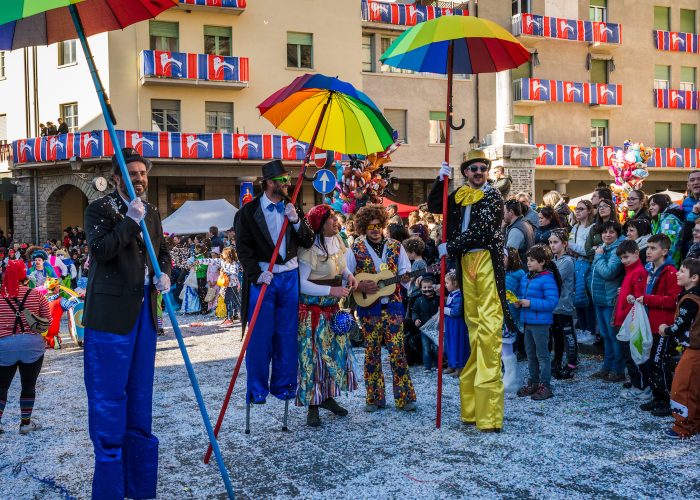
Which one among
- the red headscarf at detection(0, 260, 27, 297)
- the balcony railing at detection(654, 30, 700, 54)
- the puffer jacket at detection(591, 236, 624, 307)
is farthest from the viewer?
the balcony railing at detection(654, 30, 700, 54)

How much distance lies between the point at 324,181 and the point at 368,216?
21.7 ft

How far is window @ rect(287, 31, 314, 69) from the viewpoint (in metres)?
32.4

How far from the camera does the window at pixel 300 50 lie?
32.4 m

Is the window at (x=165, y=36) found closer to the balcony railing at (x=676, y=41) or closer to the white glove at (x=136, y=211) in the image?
the balcony railing at (x=676, y=41)

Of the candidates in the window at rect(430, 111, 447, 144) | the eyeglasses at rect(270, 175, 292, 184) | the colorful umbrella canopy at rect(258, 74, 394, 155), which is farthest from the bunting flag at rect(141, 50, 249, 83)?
the eyeglasses at rect(270, 175, 292, 184)

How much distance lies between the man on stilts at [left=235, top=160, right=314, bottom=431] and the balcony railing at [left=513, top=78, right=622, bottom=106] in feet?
103

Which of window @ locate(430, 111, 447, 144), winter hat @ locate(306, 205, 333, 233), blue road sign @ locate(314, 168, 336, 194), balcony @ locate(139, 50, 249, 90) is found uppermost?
balcony @ locate(139, 50, 249, 90)

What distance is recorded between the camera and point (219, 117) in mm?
31625

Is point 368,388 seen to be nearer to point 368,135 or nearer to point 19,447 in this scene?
point 368,135

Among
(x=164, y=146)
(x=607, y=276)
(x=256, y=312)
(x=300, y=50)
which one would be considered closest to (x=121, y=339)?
(x=256, y=312)

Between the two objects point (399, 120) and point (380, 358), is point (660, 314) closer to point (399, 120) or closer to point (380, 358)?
point (380, 358)

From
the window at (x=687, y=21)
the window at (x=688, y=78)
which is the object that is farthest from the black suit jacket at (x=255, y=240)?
the window at (x=687, y=21)

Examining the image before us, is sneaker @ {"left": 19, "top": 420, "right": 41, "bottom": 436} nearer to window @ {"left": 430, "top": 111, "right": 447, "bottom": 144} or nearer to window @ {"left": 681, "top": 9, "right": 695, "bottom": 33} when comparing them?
window @ {"left": 430, "top": 111, "right": 447, "bottom": 144}

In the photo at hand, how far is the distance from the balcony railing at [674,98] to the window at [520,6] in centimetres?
888
